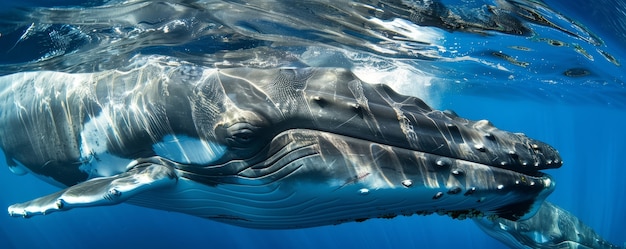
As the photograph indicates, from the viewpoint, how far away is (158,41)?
33.3ft

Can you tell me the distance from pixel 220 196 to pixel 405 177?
2079 millimetres

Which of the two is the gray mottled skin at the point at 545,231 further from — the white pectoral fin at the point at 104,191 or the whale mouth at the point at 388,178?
the white pectoral fin at the point at 104,191

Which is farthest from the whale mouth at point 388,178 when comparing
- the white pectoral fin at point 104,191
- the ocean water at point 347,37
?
the ocean water at point 347,37

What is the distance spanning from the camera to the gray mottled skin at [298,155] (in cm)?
423

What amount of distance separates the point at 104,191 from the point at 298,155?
1.89 metres

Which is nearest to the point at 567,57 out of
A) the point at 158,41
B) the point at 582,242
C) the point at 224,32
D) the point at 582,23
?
the point at 582,23

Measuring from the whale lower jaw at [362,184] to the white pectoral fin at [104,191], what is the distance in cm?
47

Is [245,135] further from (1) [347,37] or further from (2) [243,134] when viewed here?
(1) [347,37]

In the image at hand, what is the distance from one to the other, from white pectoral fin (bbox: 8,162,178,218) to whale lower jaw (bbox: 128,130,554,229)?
467 millimetres

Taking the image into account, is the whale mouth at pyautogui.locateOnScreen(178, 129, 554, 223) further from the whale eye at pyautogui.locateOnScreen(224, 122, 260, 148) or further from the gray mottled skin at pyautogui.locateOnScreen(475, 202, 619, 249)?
the gray mottled skin at pyautogui.locateOnScreen(475, 202, 619, 249)

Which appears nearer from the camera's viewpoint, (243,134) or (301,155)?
(301,155)

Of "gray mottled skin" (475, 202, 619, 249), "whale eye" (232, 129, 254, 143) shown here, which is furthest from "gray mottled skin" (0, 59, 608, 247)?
"gray mottled skin" (475, 202, 619, 249)

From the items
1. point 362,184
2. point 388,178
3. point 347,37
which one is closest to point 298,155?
point 362,184

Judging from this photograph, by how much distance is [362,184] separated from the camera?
13.8 ft
